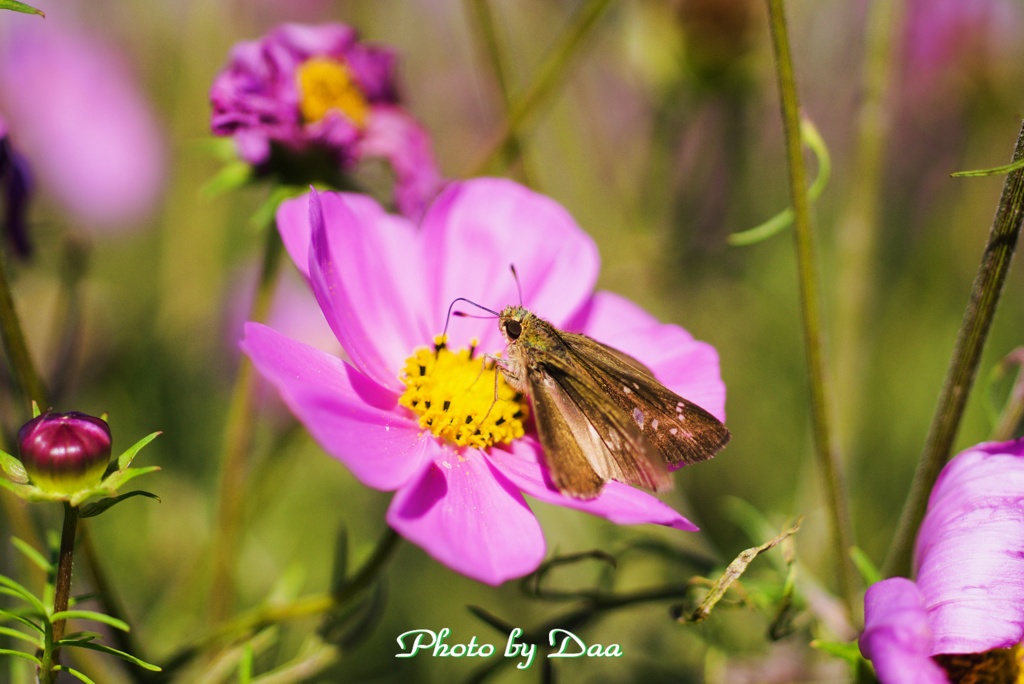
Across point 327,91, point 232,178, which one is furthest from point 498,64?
point 232,178

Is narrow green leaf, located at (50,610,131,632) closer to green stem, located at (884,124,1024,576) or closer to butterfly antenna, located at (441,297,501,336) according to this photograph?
butterfly antenna, located at (441,297,501,336)

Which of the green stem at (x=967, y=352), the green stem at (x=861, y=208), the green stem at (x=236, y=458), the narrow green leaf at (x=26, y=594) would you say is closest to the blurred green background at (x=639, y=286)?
the green stem at (x=861, y=208)

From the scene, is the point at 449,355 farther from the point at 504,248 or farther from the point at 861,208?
the point at 861,208

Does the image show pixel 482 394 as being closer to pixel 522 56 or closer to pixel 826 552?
pixel 826 552

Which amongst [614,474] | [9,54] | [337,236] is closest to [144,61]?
[9,54]

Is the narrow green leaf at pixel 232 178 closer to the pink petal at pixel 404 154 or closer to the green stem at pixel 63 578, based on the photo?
the pink petal at pixel 404 154

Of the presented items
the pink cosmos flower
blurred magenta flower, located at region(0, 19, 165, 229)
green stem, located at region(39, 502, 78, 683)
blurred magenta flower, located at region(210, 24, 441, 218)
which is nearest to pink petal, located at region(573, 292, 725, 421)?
the pink cosmos flower
